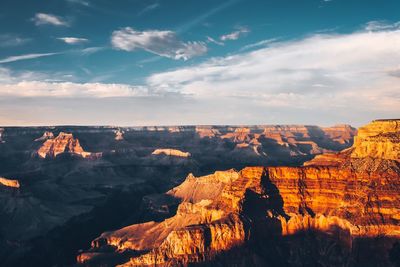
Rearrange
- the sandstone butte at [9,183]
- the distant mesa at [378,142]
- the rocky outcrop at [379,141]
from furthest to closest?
the sandstone butte at [9,183] → the rocky outcrop at [379,141] → the distant mesa at [378,142]

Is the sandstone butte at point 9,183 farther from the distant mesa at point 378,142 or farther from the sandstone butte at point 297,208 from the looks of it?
the distant mesa at point 378,142

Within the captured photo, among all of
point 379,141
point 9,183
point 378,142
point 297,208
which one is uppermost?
point 379,141

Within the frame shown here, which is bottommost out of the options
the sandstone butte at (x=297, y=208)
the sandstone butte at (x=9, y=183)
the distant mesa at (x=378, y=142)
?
the sandstone butte at (x=9, y=183)

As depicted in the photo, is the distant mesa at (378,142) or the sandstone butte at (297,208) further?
the distant mesa at (378,142)

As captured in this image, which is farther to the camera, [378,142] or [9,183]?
[9,183]

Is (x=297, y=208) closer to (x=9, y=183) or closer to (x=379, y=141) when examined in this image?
(x=379, y=141)

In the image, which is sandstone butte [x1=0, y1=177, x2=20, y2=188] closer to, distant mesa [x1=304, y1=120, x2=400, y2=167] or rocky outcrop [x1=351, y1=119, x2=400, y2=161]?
distant mesa [x1=304, y1=120, x2=400, y2=167]

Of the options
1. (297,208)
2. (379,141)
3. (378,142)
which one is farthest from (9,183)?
(379,141)

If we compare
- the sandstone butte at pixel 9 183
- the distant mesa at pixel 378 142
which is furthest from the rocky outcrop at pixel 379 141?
the sandstone butte at pixel 9 183

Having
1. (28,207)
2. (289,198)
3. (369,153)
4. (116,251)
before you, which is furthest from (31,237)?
(369,153)
